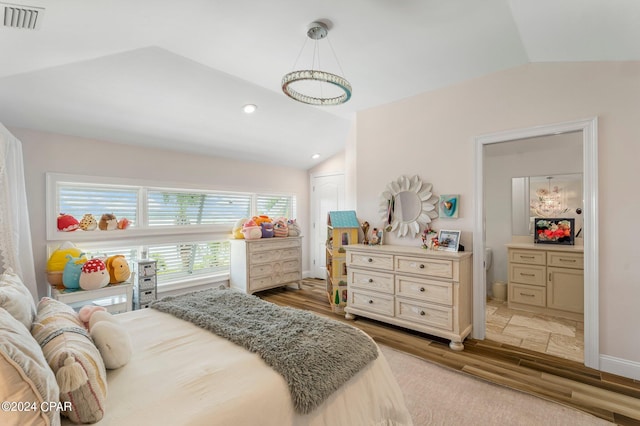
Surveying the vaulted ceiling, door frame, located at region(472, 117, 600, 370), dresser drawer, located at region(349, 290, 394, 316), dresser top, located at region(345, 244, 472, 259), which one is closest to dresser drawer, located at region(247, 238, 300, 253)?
dresser top, located at region(345, 244, 472, 259)

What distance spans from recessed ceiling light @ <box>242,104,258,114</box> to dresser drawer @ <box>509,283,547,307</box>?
4.00 meters

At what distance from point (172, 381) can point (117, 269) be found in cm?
245

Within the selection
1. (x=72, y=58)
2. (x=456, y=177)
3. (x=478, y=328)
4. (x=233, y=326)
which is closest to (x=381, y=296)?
(x=478, y=328)

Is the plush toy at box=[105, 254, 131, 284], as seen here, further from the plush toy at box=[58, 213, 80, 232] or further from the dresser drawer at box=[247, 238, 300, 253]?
the dresser drawer at box=[247, 238, 300, 253]

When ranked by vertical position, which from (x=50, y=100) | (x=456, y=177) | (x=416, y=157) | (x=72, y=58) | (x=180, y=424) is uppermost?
(x=72, y=58)

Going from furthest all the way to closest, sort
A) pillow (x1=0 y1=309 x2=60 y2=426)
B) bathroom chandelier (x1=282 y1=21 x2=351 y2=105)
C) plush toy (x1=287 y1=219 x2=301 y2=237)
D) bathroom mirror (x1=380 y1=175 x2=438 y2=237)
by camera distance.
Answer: plush toy (x1=287 y1=219 x2=301 y2=237)
bathroom mirror (x1=380 y1=175 x2=438 y2=237)
bathroom chandelier (x1=282 y1=21 x2=351 y2=105)
pillow (x1=0 y1=309 x2=60 y2=426)

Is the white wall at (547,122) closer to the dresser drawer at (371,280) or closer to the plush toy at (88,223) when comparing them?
the dresser drawer at (371,280)

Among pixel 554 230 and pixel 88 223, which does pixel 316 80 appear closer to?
pixel 88 223

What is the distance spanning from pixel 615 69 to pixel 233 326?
11.3 ft

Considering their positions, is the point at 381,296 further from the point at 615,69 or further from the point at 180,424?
the point at 615,69

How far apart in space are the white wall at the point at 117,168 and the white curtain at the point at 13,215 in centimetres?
68

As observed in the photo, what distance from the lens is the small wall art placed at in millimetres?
3156

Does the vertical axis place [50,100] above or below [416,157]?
above

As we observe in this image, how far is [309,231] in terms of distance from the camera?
231 inches
